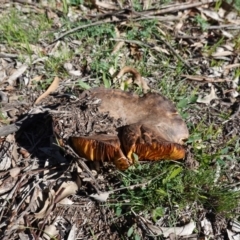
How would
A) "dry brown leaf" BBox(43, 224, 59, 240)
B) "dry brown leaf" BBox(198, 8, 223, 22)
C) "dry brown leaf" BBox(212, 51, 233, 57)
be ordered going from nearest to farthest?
"dry brown leaf" BBox(43, 224, 59, 240) < "dry brown leaf" BBox(212, 51, 233, 57) < "dry brown leaf" BBox(198, 8, 223, 22)

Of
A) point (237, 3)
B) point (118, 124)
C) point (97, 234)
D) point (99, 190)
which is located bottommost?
point (97, 234)

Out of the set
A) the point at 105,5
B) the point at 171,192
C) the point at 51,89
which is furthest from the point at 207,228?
the point at 105,5

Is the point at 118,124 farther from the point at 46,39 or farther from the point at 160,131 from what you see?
the point at 46,39

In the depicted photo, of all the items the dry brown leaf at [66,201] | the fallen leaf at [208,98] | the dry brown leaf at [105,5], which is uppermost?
the dry brown leaf at [105,5]

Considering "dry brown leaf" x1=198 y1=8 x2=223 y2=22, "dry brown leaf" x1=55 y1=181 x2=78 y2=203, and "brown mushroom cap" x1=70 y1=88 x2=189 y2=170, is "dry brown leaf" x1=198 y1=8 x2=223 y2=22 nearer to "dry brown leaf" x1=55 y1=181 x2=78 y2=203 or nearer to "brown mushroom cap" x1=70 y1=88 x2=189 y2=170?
"brown mushroom cap" x1=70 y1=88 x2=189 y2=170

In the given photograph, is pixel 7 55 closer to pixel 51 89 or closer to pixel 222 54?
pixel 51 89

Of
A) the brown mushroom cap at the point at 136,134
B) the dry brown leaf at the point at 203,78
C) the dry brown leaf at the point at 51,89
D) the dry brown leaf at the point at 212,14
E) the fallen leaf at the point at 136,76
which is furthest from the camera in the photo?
the dry brown leaf at the point at 212,14

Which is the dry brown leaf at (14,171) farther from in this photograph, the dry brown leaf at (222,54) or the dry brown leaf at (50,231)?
the dry brown leaf at (222,54)

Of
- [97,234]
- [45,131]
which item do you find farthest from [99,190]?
[45,131]

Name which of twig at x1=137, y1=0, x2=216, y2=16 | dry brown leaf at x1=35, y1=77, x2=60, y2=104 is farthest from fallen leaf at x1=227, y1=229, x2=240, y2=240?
twig at x1=137, y1=0, x2=216, y2=16

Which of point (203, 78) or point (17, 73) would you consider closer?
point (17, 73)

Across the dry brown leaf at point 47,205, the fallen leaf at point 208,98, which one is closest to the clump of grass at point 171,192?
the dry brown leaf at point 47,205
